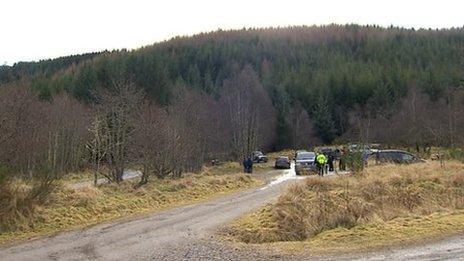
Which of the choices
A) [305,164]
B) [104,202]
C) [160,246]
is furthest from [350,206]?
[305,164]

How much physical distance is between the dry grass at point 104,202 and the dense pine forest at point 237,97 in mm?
2383

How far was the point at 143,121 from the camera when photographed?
1123 inches

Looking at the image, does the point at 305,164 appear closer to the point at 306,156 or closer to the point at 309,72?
the point at 306,156

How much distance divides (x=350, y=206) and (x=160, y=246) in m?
5.94

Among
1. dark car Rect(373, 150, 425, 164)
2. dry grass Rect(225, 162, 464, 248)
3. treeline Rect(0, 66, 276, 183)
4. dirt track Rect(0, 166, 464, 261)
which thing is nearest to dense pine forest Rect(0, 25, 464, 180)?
treeline Rect(0, 66, 276, 183)

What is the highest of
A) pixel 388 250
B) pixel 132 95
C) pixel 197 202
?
pixel 132 95

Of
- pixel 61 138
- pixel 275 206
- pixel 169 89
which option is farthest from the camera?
pixel 169 89

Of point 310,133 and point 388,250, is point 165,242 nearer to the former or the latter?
point 388,250

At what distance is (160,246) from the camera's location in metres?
13.4

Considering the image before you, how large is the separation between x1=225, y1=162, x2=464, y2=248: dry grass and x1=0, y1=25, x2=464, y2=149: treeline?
2100cm

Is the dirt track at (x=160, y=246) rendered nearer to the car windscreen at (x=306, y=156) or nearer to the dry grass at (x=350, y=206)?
the dry grass at (x=350, y=206)

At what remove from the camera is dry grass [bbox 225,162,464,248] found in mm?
14500

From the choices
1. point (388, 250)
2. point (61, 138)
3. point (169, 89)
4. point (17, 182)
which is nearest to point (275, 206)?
point (388, 250)

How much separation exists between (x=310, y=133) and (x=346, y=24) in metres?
95.3
